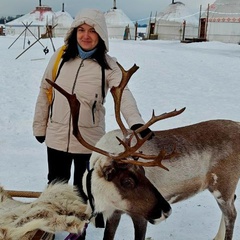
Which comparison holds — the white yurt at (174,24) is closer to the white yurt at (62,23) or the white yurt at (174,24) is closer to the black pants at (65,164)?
the white yurt at (62,23)

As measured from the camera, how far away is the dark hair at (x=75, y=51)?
113 inches

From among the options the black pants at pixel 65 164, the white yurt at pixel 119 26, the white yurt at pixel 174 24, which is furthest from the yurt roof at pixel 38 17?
the black pants at pixel 65 164

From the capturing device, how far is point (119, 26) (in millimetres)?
33500

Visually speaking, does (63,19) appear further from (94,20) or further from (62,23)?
(94,20)

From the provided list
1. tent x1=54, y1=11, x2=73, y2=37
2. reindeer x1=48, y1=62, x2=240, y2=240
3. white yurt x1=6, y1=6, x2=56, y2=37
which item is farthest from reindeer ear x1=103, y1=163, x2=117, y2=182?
white yurt x1=6, y1=6, x2=56, y2=37

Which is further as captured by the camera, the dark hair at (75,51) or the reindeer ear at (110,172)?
the dark hair at (75,51)

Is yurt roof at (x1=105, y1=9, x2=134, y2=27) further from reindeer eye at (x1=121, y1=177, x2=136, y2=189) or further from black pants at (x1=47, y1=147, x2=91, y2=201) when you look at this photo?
reindeer eye at (x1=121, y1=177, x2=136, y2=189)

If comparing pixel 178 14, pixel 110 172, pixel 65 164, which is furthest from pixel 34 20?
Answer: pixel 110 172

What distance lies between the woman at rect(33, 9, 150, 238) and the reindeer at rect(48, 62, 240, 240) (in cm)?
17

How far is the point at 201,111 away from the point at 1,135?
3.66 metres

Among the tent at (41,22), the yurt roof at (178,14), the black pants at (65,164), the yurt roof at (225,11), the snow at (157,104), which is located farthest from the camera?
the tent at (41,22)

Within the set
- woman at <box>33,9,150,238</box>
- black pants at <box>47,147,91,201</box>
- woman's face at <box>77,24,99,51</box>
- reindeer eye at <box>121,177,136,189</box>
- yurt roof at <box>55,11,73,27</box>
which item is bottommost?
yurt roof at <box>55,11,73,27</box>

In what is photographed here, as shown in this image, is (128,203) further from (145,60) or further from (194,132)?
(145,60)

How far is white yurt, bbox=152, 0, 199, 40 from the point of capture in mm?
29891
